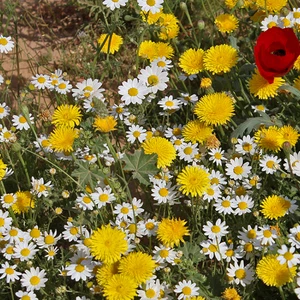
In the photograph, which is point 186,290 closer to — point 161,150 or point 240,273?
point 240,273

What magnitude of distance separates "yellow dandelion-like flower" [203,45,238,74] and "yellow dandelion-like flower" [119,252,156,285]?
0.94m

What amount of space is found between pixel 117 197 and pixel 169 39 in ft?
3.10

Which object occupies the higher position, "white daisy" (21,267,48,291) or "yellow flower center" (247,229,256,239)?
"white daisy" (21,267,48,291)

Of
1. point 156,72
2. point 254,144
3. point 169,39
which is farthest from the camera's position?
point 169,39

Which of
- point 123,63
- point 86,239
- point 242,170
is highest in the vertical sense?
point 123,63

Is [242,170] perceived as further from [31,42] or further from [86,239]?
[31,42]

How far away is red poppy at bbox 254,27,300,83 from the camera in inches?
91.5

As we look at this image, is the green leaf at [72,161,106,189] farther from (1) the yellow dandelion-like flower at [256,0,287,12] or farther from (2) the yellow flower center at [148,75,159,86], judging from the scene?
(1) the yellow dandelion-like flower at [256,0,287,12]

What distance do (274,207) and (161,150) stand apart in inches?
18.9

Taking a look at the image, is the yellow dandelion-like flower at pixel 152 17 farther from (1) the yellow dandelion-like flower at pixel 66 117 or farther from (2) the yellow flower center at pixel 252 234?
(2) the yellow flower center at pixel 252 234

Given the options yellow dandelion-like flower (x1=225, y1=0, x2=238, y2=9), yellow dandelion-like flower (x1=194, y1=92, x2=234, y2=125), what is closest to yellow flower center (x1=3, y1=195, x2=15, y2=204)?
yellow dandelion-like flower (x1=194, y1=92, x2=234, y2=125)

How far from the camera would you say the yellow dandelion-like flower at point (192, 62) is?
2.72m

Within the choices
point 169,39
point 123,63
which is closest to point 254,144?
point 169,39

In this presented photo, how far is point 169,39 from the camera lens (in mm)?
2955
